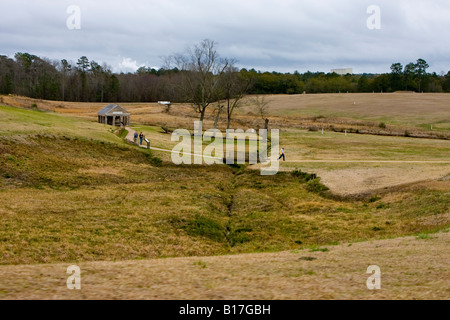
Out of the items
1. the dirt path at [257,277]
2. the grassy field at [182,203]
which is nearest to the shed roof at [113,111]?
the grassy field at [182,203]

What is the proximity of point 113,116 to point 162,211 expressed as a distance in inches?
1860

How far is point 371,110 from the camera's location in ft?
341

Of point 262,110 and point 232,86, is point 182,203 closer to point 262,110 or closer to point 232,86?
point 232,86

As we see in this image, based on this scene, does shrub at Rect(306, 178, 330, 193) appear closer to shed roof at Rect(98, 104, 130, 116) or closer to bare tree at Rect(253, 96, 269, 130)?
bare tree at Rect(253, 96, 269, 130)

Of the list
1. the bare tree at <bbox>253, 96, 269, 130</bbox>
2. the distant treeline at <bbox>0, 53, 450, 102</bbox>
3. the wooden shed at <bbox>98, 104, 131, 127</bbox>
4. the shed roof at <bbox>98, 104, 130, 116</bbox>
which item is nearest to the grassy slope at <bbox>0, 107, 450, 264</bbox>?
the shed roof at <bbox>98, 104, 130, 116</bbox>

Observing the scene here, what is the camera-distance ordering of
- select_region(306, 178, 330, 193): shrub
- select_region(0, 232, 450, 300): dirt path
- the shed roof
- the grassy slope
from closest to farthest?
1. select_region(0, 232, 450, 300): dirt path
2. the grassy slope
3. select_region(306, 178, 330, 193): shrub
4. the shed roof

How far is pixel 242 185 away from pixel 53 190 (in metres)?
14.4

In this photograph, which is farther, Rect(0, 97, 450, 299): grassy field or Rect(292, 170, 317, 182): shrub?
Rect(292, 170, 317, 182): shrub

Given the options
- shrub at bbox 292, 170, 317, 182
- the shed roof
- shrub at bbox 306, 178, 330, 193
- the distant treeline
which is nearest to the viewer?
shrub at bbox 306, 178, 330, 193

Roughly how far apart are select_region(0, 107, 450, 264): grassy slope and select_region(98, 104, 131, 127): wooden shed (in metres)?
29.0

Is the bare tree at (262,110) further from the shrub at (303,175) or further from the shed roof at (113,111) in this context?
the shrub at (303,175)

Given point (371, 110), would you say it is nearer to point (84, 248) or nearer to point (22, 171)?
point (22, 171)

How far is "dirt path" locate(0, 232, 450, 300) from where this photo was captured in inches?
458
